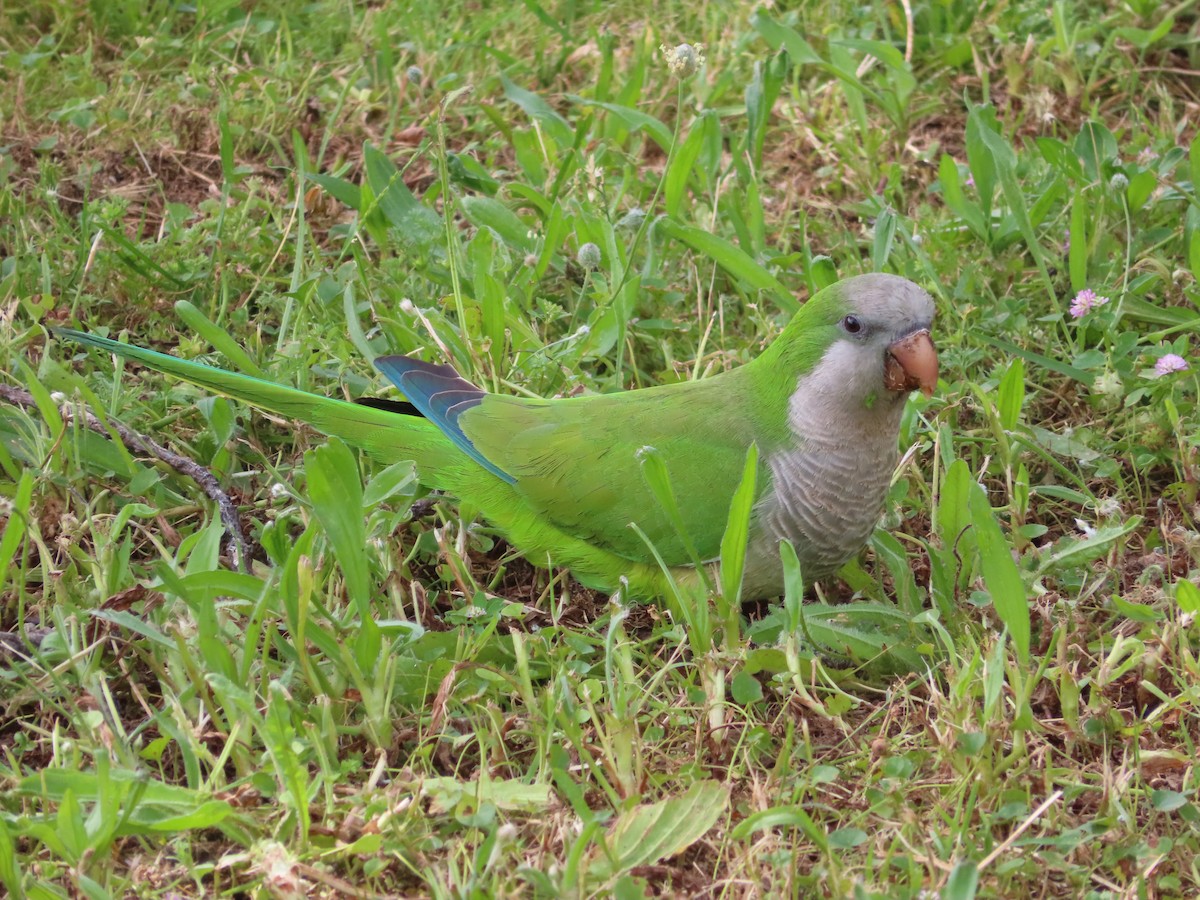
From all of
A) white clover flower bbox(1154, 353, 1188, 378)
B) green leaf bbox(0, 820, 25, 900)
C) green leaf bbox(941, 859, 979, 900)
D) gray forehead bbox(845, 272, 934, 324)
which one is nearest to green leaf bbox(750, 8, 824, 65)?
white clover flower bbox(1154, 353, 1188, 378)

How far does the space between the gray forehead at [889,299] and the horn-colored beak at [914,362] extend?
0.15ft

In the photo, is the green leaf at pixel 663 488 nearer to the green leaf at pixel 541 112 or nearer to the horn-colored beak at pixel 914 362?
the horn-colored beak at pixel 914 362

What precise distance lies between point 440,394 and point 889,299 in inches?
40.9

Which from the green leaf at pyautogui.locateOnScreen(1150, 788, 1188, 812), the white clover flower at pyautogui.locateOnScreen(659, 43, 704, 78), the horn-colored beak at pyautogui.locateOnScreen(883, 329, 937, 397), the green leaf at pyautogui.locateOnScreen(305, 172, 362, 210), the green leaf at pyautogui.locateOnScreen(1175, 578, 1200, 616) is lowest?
the green leaf at pyautogui.locateOnScreen(1150, 788, 1188, 812)

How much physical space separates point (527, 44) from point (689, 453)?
91.6 inches

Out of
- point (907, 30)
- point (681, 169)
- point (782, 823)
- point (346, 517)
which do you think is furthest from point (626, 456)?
point (907, 30)

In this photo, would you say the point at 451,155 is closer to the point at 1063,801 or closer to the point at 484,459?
the point at 484,459

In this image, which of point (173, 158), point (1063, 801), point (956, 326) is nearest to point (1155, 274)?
point (956, 326)

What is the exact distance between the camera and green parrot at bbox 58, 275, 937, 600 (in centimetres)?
284

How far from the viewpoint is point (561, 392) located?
3.45 m

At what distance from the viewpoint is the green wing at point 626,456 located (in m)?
2.89

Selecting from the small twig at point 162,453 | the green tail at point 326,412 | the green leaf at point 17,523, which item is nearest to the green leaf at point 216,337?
the green tail at point 326,412

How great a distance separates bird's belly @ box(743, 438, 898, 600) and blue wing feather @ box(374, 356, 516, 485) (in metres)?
0.58

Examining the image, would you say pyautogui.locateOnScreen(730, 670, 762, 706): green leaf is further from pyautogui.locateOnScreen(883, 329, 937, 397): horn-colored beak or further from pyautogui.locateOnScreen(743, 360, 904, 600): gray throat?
pyautogui.locateOnScreen(883, 329, 937, 397): horn-colored beak
